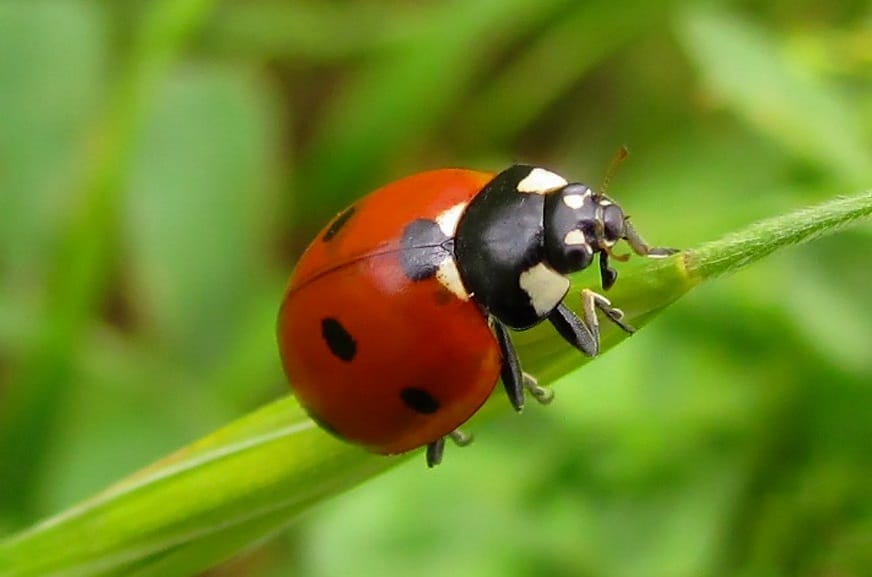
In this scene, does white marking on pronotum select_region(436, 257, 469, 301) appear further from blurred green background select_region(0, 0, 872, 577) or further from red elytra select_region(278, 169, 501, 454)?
blurred green background select_region(0, 0, 872, 577)

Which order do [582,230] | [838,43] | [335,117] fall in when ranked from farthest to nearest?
[335,117], [838,43], [582,230]

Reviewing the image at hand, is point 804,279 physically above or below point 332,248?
below

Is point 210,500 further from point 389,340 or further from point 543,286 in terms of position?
point 543,286

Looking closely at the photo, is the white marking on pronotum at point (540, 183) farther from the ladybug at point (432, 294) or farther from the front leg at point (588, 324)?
the front leg at point (588, 324)

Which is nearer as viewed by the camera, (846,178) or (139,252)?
(846,178)

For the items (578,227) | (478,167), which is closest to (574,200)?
(578,227)

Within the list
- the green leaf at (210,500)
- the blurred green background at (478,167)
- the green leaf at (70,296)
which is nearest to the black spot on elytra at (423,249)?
the green leaf at (210,500)

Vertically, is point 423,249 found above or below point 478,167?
above

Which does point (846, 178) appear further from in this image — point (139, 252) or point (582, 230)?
point (139, 252)

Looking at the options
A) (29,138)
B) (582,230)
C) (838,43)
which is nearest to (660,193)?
(838,43)
